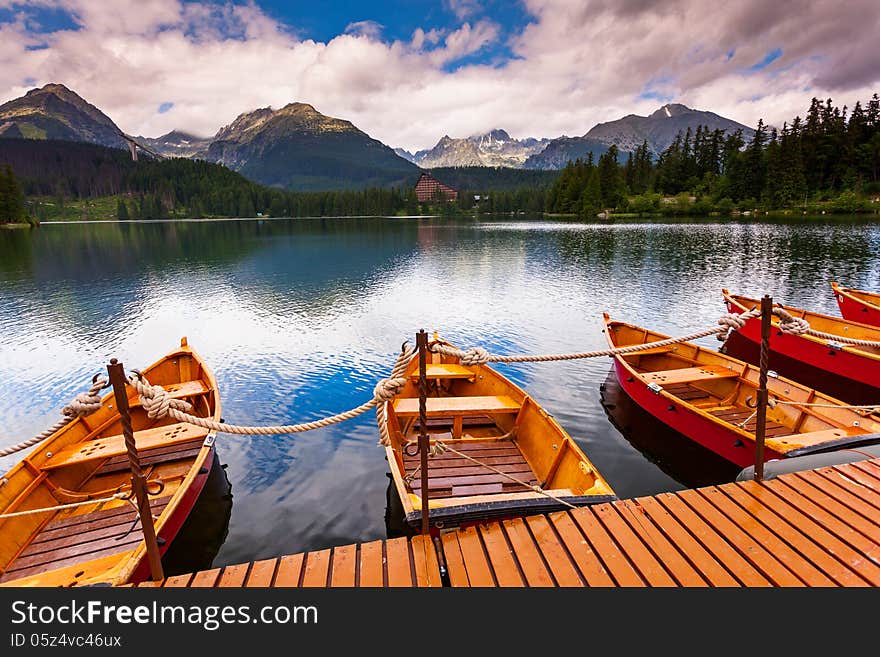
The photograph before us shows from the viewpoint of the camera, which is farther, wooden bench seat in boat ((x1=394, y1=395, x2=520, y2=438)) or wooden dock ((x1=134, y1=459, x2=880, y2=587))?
wooden bench seat in boat ((x1=394, y1=395, x2=520, y2=438))

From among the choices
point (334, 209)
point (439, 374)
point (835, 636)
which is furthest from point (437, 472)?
point (334, 209)

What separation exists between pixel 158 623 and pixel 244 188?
222 metres

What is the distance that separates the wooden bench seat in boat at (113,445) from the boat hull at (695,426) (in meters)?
10.5

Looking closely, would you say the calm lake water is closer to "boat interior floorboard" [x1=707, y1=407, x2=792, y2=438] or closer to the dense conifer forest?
"boat interior floorboard" [x1=707, y1=407, x2=792, y2=438]

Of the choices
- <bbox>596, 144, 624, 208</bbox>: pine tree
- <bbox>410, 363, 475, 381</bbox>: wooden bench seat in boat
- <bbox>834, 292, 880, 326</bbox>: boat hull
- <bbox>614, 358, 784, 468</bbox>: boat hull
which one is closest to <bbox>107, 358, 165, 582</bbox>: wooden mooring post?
<bbox>410, 363, 475, 381</bbox>: wooden bench seat in boat

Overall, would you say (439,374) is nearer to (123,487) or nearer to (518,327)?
(123,487)

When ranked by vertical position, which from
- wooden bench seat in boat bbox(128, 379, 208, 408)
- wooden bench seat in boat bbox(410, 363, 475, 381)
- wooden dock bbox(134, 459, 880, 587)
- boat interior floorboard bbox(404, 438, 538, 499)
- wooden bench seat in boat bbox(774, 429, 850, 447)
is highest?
wooden dock bbox(134, 459, 880, 587)

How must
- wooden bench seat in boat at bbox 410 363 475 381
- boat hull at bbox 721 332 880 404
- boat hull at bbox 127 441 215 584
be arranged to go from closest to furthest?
1. boat hull at bbox 127 441 215 584
2. wooden bench seat in boat at bbox 410 363 475 381
3. boat hull at bbox 721 332 880 404

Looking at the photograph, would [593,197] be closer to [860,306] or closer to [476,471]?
[860,306]

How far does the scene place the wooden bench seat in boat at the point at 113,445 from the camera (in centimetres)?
754

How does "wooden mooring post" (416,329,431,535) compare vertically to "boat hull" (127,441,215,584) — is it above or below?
above

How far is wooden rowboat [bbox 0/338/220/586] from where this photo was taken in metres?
5.67

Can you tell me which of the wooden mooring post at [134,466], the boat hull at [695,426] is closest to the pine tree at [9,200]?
the wooden mooring post at [134,466]

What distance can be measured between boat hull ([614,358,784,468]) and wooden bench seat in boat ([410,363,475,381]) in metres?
4.67
